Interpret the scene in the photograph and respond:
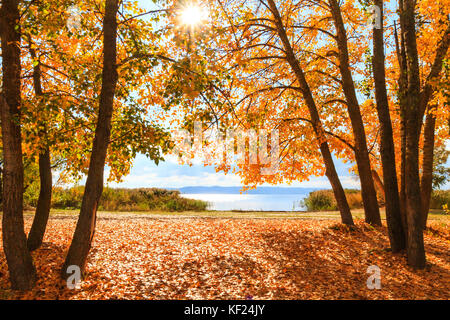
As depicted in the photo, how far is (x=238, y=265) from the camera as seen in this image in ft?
23.7

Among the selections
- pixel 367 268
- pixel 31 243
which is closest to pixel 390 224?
pixel 367 268

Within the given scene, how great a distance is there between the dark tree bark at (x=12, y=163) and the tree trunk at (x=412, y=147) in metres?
8.45

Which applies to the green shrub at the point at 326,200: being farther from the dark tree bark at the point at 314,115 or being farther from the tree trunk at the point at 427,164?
the dark tree bark at the point at 314,115

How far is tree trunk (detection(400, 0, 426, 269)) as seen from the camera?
23.3 ft

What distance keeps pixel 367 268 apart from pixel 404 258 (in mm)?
1264

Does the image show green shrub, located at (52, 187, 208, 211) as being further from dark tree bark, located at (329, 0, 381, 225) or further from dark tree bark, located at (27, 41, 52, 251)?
dark tree bark, located at (329, 0, 381, 225)

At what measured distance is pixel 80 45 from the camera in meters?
8.85

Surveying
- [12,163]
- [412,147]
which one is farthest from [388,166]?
[12,163]

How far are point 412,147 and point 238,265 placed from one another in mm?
5094

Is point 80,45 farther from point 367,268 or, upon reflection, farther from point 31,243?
point 367,268

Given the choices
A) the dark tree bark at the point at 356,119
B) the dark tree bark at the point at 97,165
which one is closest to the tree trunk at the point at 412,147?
the dark tree bark at the point at 356,119

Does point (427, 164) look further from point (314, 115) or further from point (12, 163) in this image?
point (12, 163)
